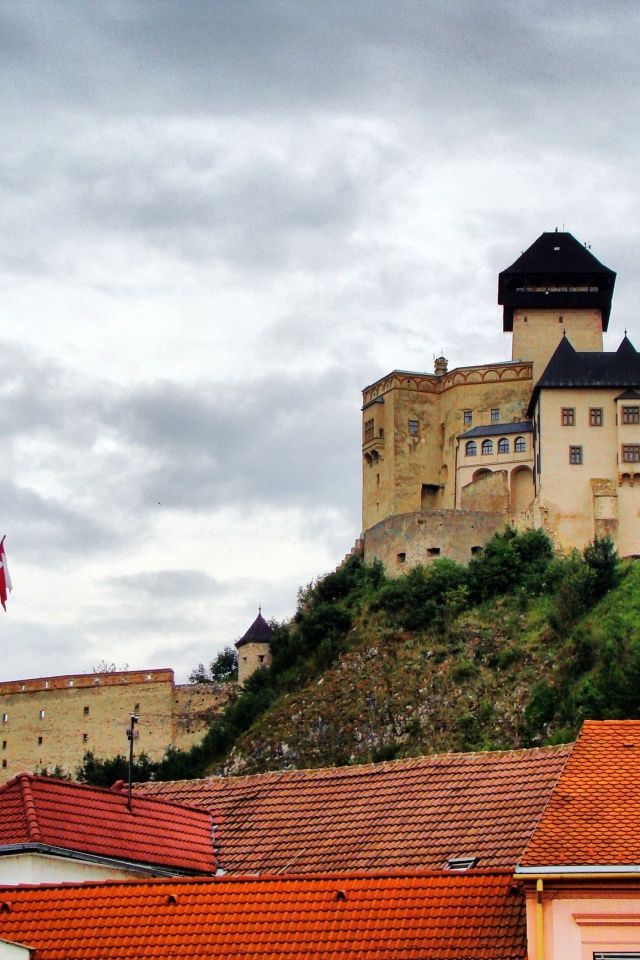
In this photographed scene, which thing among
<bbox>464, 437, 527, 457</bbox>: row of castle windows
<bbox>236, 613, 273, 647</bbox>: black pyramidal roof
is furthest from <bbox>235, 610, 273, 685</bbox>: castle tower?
<bbox>464, 437, 527, 457</bbox>: row of castle windows

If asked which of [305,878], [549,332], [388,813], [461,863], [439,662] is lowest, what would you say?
[305,878]

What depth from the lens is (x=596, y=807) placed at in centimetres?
2250

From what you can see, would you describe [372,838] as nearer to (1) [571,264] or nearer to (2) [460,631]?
(2) [460,631]

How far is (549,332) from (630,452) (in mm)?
11840

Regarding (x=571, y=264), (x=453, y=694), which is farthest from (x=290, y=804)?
(x=571, y=264)

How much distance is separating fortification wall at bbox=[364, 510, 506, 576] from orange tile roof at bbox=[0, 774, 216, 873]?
47.5 m

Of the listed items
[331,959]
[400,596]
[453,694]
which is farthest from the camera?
[400,596]

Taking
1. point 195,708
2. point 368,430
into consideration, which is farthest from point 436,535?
point 195,708

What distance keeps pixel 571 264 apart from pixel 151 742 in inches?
1167

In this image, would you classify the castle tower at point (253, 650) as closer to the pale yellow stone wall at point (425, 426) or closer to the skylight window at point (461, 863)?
the pale yellow stone wall at point (425, 426)

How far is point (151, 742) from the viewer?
262 ft

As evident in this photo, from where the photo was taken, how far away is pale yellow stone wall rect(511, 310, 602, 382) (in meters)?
84.4

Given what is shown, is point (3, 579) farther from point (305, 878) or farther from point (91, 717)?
point (91, 717)

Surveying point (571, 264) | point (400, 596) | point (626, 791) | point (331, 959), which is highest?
point (571, 264)
